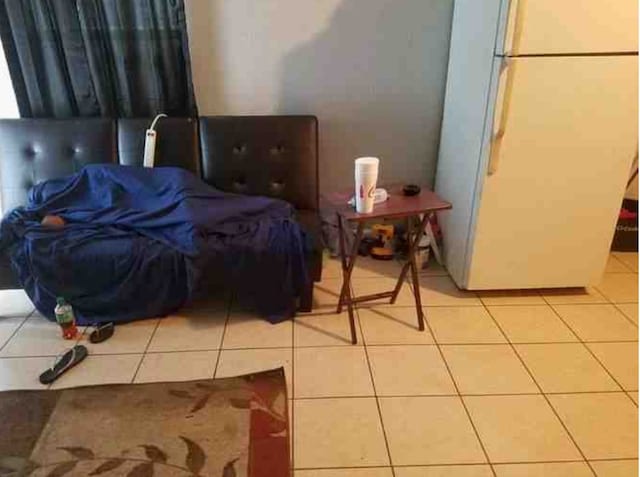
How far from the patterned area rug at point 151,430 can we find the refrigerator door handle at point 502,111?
1.33 m

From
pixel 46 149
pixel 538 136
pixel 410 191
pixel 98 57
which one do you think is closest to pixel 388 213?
pixel 410 191

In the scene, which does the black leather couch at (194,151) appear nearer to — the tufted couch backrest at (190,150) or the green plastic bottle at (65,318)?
the tufted couch backrest at (190,150)

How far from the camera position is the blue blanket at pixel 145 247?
6.58 ft

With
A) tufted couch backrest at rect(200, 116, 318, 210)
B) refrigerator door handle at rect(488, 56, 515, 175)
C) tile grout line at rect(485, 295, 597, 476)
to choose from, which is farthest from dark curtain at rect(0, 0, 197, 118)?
tile grout line at rect(485, 295, 597, 476)

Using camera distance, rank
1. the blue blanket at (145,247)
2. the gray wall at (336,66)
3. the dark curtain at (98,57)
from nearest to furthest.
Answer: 1. the blue blanket at (145,247)
2. the dark curtain at (98,57)
3. the gray wall at (336,66)

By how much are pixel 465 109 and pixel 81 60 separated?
1.98m

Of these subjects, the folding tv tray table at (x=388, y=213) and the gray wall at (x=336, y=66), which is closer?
the folding tv tray table at (x=388, y=213)

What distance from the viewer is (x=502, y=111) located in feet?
6.48

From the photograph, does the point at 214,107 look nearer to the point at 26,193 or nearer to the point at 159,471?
the point at 26,193

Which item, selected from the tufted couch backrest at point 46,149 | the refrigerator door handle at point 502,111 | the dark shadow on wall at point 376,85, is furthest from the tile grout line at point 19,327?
the refrigerator door handle at point 502,111

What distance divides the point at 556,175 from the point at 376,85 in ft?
3.59

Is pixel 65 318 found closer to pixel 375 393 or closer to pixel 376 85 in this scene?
pixel 375 393

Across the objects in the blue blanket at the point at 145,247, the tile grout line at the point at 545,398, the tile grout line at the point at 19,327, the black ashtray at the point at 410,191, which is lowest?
the tile grout line at the point at 545,398

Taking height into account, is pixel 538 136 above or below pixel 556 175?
above
